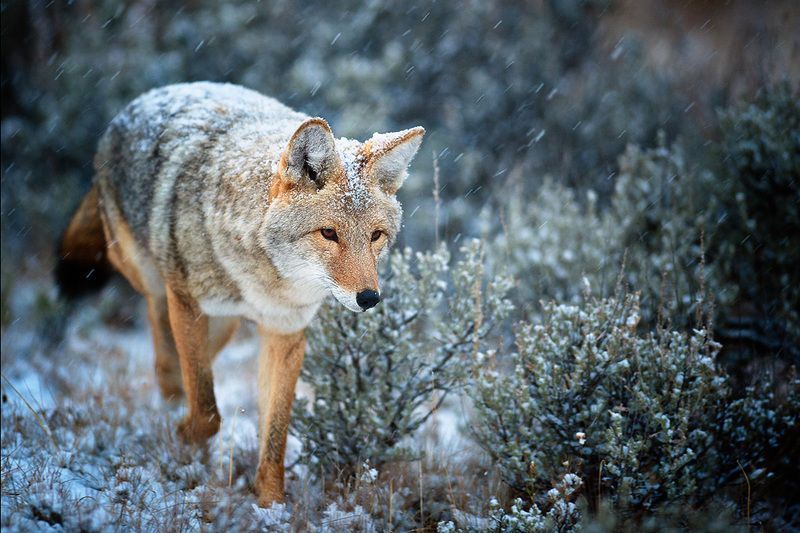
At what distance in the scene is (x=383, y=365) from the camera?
3787 mm

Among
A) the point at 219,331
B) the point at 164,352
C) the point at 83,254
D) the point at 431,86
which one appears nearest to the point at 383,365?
the point at 219,331

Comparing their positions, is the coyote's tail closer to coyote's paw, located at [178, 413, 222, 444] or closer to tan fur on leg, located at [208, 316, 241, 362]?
Answer: tan fur on leg, located at [208, 316, 241, 362]

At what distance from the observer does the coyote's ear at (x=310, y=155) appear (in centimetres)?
291

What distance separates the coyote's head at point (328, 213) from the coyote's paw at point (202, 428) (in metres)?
1.15

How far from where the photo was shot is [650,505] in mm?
3195

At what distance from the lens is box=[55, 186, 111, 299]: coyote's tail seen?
16.4ft

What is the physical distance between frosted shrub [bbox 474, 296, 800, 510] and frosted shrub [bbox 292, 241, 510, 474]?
1.40ft

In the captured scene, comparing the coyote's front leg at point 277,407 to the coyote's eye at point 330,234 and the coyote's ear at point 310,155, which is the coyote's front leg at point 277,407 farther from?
the coyote's ear at point 310,155

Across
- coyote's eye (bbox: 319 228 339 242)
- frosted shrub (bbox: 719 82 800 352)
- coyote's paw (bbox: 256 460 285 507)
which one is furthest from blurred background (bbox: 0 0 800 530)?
coyote's eye (bbox: 319 228 339 242)

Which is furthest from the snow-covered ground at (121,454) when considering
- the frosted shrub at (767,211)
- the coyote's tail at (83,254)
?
the frosted shrub at (767,211)

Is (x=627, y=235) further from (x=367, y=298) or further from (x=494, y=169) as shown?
(x=367, y=298)

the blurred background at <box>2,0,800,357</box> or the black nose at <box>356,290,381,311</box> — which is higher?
the blurred background at <box>2,0,800,357</box>

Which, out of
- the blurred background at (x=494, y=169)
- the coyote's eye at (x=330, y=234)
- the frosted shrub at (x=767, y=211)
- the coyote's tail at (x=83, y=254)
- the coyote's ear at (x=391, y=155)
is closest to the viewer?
the coyote's eye at (x=330, y=234)

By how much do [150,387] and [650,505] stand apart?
383 centimetres
